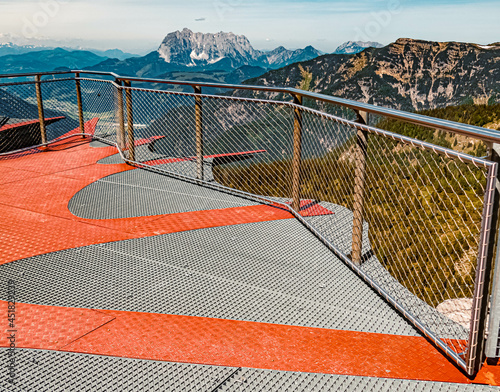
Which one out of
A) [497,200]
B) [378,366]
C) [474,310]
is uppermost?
[497,200]

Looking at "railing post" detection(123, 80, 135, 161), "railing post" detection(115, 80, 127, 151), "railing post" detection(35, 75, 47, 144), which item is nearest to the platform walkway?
"railing post" detection(123, 80, 135, 161)

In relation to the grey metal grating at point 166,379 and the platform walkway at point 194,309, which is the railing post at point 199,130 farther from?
the grey metal grating at point 166,379

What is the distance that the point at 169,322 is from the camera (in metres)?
2.52

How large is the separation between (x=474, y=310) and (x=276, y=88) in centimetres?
A: 275

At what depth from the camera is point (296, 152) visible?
13.4 ft

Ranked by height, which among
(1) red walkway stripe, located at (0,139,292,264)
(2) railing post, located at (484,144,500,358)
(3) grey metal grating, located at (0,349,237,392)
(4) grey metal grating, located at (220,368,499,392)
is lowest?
(4) grey metal grating, located at (220,368,499,392)

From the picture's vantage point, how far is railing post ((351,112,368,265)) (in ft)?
10.1

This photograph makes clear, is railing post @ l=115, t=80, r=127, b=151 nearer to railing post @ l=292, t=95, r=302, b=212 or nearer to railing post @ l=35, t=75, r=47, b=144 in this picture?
railing post @ l=35, t=75, r=47, b=144

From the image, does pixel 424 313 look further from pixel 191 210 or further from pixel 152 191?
pixel 152 191

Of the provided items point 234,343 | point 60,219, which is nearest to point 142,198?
point 60,219

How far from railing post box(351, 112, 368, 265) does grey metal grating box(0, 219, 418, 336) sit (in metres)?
0.19

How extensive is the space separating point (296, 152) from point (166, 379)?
99.6 inches

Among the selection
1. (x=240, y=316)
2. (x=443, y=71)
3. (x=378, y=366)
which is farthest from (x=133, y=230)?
(x=443, y=71)

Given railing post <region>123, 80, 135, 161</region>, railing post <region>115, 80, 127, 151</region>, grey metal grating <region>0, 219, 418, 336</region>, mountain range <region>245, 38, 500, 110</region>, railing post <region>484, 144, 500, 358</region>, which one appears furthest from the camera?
mountain range <region>245, 38, 500, 110</region>
